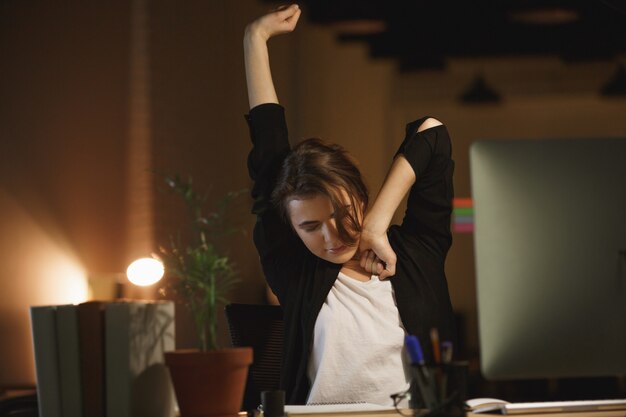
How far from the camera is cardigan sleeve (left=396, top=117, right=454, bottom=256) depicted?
A: 184cm

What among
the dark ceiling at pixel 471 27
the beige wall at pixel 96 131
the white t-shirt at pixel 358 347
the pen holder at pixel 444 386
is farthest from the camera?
the dark ceiling at pixel 471 27

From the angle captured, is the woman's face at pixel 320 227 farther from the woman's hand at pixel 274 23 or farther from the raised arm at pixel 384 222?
the woman's hand at pixel 274 23

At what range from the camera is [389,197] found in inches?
69.1

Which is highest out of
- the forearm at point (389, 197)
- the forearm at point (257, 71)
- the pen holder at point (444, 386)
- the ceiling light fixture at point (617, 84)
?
the ceiling light fixture at point (617, 84)

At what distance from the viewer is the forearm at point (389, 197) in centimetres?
173

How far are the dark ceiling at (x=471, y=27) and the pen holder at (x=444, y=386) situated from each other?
188 inches

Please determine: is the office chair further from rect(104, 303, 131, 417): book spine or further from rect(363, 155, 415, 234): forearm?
rect(104, 303, 131, 417): book spine

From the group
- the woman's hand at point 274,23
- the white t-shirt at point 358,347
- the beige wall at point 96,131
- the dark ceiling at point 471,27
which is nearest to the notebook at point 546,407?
the white t-shirt at point 358,347

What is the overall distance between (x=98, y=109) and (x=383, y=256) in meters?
2.63

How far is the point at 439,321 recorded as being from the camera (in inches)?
69.5

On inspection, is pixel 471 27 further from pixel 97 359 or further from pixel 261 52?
pixel 97 359

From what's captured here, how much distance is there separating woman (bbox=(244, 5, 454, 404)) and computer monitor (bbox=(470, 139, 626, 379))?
1.49 ft

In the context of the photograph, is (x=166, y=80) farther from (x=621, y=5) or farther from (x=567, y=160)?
(x=567, y=160)

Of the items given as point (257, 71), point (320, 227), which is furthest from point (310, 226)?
point (257, 71)
